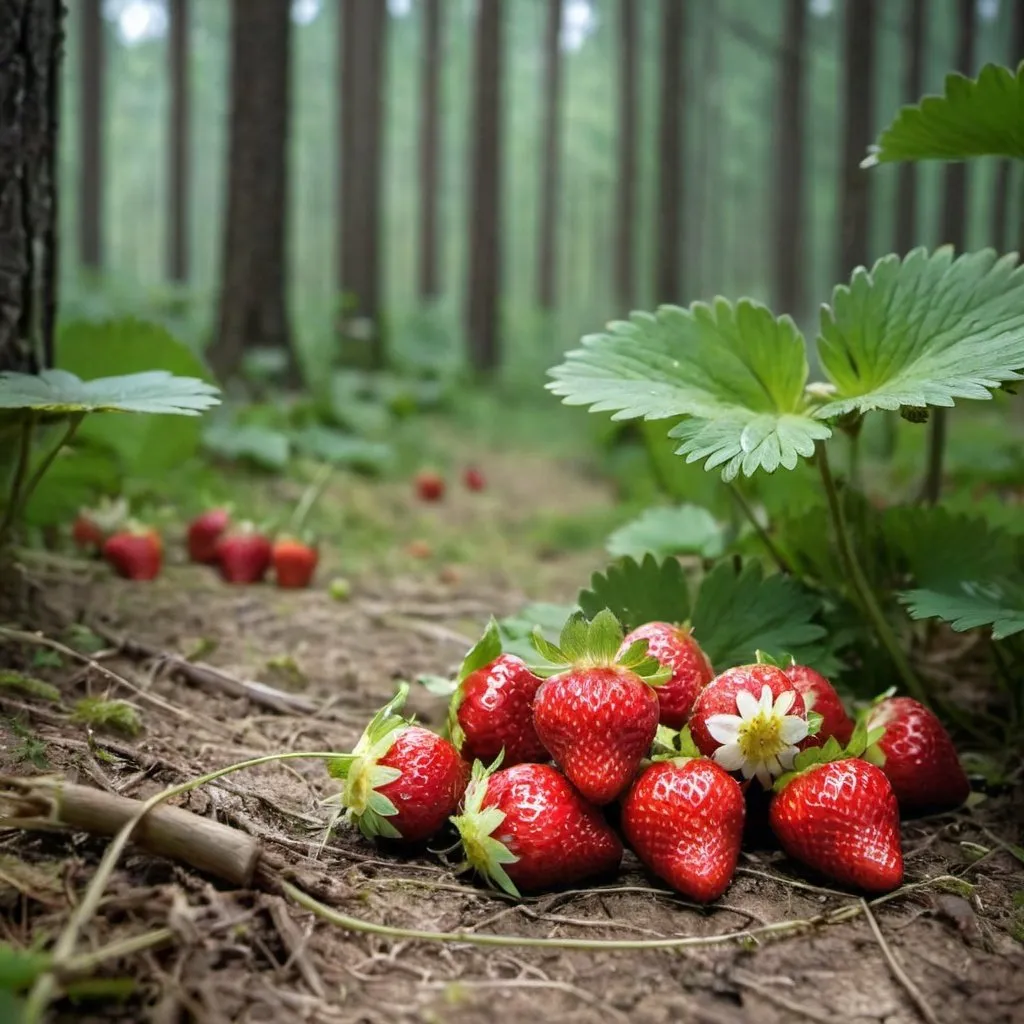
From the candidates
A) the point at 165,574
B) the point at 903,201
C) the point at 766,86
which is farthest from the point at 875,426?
the point at 766,86

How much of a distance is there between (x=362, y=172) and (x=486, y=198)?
131cm

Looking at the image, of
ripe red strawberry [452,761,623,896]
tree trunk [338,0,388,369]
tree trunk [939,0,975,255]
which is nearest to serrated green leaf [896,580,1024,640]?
ripe red strawberry [452,761,623,896]

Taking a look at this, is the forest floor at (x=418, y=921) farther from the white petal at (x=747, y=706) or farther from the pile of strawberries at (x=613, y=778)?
the white petal at (x=747, y=706)

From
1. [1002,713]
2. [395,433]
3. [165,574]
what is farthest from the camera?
[395,433]

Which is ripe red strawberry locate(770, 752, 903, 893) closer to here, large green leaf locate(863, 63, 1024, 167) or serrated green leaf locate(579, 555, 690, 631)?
serrated green leaf locate(579, 555, 690, 631)

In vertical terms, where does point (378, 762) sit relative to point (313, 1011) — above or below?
above

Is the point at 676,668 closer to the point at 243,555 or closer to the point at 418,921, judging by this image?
the point at 418,921

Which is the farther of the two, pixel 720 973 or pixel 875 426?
pixel 875 426

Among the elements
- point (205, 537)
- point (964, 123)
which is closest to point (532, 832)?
point (964, 123)

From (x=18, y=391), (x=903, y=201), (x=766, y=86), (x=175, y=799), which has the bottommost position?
(x=175, y=799)

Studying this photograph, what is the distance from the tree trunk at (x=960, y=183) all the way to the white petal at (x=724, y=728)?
9433mm

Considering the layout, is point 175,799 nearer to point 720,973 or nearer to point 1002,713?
point 720,973

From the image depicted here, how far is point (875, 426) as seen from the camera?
580cm

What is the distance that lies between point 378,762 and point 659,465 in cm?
194
